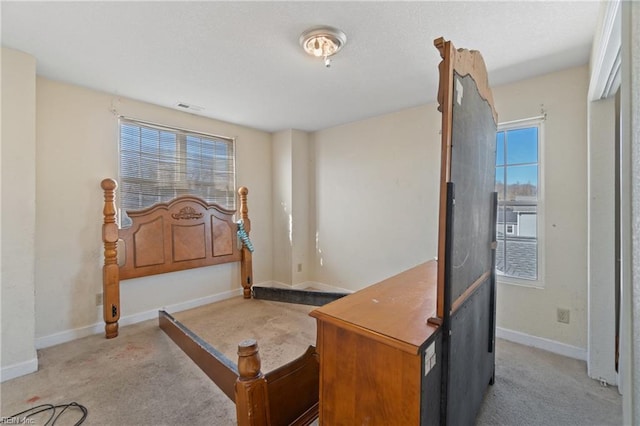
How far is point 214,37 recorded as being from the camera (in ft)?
6.30

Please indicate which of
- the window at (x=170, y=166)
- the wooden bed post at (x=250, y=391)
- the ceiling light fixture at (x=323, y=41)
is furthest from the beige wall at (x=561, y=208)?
the window at (x=170, y=166)

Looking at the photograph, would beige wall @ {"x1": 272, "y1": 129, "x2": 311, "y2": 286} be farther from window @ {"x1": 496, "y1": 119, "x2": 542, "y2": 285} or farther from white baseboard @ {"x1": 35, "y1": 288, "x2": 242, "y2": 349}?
window @ {"x1": 496, "y1": 119, "x2": 542, "y2": 285}

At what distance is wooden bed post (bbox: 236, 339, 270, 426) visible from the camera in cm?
120

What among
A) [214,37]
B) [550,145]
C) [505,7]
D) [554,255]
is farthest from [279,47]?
[554,255]

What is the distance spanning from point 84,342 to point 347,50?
11.1ft

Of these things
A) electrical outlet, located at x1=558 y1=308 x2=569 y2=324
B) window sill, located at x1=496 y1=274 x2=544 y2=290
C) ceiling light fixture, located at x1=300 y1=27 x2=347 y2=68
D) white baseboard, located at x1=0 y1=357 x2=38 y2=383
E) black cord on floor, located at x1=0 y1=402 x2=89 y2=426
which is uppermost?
ceiling light fixture, located at x1=300 y1=27 x2=347 y2=68

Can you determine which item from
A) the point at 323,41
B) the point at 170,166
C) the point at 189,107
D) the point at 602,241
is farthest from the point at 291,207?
the point at 602,241

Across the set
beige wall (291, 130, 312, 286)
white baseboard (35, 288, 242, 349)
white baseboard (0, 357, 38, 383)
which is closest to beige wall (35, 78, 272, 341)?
white baseboard (35, 288, 242, 349)

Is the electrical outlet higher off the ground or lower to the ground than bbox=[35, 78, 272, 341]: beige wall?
lower

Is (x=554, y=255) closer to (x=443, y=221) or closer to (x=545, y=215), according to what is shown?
(x=545, y=215)

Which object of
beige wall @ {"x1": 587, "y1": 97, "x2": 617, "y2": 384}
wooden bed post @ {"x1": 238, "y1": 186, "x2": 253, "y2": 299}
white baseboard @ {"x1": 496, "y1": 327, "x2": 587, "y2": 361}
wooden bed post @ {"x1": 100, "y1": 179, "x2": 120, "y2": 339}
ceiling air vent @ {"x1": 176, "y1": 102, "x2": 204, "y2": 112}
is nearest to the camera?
beige wall @ {"x1": 587, "y1": 97, "x2": 617, "y2": 384}

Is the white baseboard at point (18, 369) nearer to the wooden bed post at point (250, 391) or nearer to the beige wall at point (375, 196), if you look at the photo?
the wooden bed post at point (250, 391)

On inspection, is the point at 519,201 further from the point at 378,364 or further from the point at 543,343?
the point at 378,364

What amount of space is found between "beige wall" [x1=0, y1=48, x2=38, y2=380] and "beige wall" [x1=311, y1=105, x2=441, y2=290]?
309 centimetres
